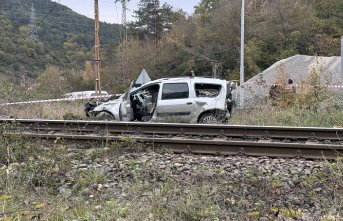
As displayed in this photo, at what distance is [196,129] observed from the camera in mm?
9680

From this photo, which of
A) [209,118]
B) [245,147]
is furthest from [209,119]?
[245,147]

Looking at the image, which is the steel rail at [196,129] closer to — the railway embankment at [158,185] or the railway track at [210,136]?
the railway track at [210,136]

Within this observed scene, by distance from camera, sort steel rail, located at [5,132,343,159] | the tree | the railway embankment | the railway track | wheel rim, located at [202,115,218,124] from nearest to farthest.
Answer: the railway embankment, steel rail, located at [5,132,343,159], the railway track, wheel rim, located at [202,115,218,124], the tree

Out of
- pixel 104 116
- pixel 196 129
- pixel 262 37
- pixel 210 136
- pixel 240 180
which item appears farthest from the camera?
pixel 262 37

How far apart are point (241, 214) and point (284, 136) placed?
4615 millimetres

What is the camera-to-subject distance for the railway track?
25.6 feet

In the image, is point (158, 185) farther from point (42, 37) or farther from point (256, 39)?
point (42, 37)

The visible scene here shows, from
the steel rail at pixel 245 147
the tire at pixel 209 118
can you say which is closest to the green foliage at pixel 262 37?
the tire at pixel 209 118

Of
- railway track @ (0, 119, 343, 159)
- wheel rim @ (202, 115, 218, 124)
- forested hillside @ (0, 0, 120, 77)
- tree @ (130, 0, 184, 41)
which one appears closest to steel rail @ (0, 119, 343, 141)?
railway track @ (0, 119, 343, 159)

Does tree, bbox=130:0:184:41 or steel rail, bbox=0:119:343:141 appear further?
tree, bbox=130:0:184:41

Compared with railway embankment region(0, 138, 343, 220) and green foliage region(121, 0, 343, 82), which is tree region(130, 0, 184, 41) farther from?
railway embankment region(0, 138, 343, 220)

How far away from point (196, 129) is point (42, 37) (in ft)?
211

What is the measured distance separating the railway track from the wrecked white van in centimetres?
235

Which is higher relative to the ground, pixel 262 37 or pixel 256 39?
pixel 262 37
